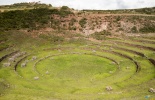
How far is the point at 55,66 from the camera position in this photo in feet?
144

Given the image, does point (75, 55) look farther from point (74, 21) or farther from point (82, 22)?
point (74, 21)

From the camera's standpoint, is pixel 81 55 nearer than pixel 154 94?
No

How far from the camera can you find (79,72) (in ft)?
135

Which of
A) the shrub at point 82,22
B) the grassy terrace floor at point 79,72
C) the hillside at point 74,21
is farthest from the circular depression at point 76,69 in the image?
the shrub at point 82,22

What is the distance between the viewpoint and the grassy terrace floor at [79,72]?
28797mm

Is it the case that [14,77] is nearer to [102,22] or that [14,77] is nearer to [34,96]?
[34,96]

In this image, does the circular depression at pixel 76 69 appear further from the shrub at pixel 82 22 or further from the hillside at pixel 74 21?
the shrub at pixel 82 22

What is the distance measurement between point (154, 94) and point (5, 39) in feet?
131

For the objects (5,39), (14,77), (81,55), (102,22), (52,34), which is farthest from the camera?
(102,22)

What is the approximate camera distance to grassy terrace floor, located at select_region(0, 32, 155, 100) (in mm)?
28797

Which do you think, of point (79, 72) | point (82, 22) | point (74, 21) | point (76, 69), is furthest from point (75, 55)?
point (74, 21)

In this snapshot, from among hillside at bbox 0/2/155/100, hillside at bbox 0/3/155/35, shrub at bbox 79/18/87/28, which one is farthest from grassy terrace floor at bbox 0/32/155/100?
shrub at bbox 79/18/87/28

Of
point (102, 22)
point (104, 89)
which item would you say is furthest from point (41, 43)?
point (104, 89)

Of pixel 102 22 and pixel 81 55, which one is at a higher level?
pixel 102 22
